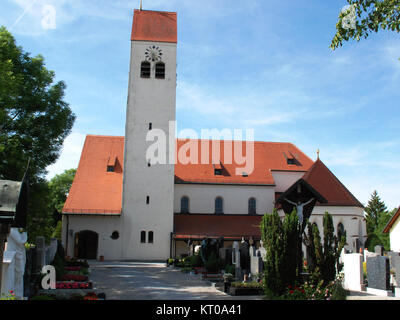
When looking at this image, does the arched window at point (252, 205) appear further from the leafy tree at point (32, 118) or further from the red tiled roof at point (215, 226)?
the leafy tree at point (32, 118)

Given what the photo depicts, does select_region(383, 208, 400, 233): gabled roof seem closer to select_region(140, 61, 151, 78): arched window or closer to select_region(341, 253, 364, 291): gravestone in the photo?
select_region(341, 253, 364, 291): gravestone

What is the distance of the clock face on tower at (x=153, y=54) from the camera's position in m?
38.5

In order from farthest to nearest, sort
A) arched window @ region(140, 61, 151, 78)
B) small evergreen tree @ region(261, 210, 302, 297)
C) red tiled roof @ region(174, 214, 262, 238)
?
arched window @ region(140, 61, 151, 78) < red tiled roof @ region(174, 214, 262, 238) < small evergreen tree @ region(261, 210, 302, 297)

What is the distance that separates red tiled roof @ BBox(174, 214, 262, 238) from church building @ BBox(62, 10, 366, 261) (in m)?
0.09

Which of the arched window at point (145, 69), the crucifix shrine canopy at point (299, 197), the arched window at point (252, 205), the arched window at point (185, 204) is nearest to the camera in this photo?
the crucifix shrine canopy at point (299, 197)

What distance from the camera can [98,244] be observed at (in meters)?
35.4

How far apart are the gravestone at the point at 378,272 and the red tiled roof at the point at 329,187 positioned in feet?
71.3

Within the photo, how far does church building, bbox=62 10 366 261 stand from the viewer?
35688mm

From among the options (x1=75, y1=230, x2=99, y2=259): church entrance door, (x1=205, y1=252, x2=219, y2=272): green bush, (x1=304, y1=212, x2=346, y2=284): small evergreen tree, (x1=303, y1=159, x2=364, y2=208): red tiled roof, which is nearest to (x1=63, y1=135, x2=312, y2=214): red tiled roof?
(x1=75, y1=230, x2=99, y2=259): church entrance door

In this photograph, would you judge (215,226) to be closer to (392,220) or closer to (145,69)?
(392,220)

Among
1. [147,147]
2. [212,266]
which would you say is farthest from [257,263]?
[147,147]

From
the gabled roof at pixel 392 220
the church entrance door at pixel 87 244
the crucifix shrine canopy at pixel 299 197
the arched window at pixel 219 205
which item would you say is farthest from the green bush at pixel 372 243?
the church entrance door at pixel 87 244

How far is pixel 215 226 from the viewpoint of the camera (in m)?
37.9

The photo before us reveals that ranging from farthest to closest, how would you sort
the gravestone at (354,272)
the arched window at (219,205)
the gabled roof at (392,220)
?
the arched window at (219,205)
the gabled roof at (392,220)
the gravestone at (354,272)
